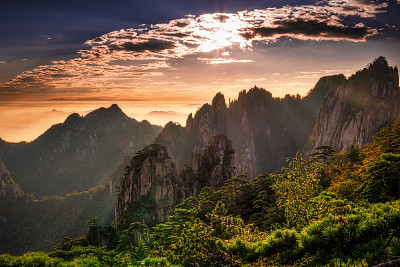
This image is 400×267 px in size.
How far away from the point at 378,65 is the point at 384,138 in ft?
436

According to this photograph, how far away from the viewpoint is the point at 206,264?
424 inches

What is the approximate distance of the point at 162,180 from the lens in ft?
239

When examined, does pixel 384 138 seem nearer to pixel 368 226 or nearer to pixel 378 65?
pixel 368 226

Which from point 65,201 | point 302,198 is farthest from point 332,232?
point 65,201

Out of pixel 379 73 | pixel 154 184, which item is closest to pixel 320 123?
pixel 379 73

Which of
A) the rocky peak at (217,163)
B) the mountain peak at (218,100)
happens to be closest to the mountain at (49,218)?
the rocky peak at (217,163)

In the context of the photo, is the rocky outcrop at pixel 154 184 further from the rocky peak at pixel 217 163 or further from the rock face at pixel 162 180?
the rocky peak at pixel 217 163

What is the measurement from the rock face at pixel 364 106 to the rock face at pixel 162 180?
76.1 metres

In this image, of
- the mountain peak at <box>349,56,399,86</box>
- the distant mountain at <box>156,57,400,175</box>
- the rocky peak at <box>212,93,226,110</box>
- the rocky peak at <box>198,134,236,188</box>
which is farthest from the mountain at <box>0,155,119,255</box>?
the mountain peak at <box>349,56,399,86</box>

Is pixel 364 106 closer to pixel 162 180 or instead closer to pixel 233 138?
pixel 233 138

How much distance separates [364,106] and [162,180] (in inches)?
4447

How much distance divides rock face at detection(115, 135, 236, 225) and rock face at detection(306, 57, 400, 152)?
7613cm

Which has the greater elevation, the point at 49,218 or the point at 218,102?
the point at 218,102

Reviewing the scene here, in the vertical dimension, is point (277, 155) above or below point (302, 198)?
below
